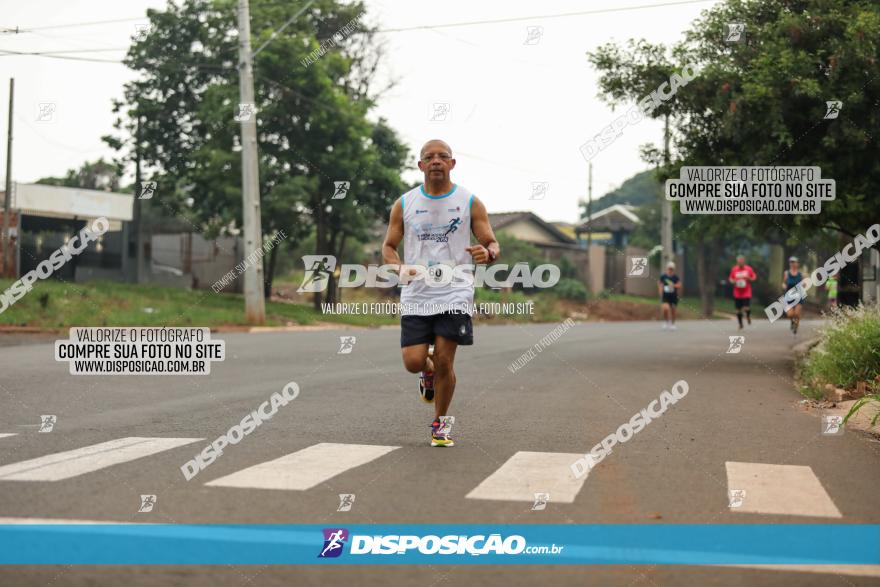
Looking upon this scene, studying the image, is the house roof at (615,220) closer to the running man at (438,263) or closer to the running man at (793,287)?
the running man at (793,287)

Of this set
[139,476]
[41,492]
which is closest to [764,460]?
[139,476]

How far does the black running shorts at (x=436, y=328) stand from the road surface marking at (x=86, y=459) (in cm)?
174

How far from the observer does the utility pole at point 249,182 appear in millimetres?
25953

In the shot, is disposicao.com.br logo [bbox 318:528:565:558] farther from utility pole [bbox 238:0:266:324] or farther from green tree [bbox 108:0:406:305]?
green tree [bbox 108:0:406:305]

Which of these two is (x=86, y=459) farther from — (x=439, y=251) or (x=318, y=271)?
(x=318, y=271)

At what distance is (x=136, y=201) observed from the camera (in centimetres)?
4434

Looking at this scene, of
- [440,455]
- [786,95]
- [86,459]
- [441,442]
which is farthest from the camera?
[786,95]

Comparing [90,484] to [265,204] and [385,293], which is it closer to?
[265,204]

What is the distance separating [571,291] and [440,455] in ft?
141

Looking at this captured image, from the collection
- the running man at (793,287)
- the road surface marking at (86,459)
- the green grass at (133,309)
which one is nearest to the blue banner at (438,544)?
the road surface marking at (86,459)

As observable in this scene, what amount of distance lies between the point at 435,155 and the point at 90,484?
128 inches

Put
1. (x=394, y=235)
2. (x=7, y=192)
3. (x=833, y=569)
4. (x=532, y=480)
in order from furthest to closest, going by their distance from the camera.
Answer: (x=7, y=192)
(x=394, y=235)
(x=532, y=480)
(x=833, y=569)

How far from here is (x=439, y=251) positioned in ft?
25.4

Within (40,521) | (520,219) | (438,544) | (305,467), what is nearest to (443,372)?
(305,467)
